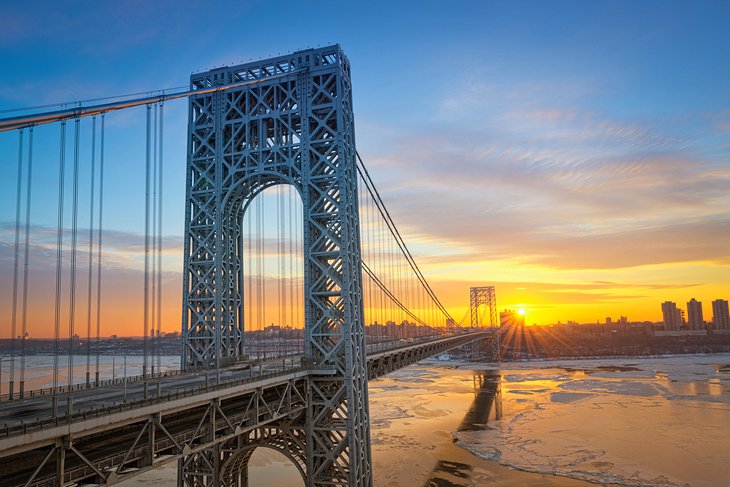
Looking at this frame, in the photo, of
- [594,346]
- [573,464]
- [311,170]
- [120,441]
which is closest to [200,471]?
[120,441]

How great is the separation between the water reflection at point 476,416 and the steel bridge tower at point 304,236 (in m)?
14.3

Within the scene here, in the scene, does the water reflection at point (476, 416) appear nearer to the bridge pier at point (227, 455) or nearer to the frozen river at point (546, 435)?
the frozen river at point (546, 435)

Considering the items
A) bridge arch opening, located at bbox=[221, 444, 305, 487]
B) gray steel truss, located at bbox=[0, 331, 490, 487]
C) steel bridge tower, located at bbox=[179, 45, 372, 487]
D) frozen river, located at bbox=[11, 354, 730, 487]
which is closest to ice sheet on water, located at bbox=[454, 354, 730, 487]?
frozen river, located at bbox=[11, 354, 730, 487]

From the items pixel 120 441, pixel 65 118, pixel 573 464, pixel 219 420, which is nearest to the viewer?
pixel 120 441

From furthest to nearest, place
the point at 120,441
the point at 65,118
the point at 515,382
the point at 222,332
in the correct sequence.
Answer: the point at 515,382
the point at 222,332
the point at 65,118
the point at 120,441

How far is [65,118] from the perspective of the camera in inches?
663

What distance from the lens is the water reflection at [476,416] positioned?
122ft

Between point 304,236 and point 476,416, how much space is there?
46.1 m

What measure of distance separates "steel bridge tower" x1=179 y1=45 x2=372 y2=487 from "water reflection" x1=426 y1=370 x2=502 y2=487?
14.3 metres

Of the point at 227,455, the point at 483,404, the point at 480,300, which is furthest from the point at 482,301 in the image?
the point at 227,455

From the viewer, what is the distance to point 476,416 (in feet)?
205

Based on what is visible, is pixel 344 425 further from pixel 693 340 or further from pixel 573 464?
pixel 693 340

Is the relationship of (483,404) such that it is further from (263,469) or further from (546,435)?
(263,469)

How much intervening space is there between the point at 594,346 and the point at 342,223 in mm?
178895
